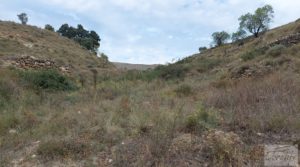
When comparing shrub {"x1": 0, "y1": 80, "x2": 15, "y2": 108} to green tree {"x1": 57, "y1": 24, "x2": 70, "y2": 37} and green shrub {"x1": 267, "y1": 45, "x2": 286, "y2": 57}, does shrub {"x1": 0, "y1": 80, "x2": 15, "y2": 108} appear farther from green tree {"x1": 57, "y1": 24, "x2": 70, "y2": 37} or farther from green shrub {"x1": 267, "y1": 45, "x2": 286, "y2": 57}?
green tree {"x1": 57, "y1": 24, "x2": 70, "y2": 37}

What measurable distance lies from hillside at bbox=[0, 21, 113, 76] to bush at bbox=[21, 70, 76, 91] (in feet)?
12.4

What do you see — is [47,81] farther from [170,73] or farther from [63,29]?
[63,29]

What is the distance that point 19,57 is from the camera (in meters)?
15.9

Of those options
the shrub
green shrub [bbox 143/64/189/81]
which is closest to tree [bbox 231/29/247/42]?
green shrub [bbox 143/64/189/81]

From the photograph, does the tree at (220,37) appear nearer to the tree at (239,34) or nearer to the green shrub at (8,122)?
the tree at (239,34)

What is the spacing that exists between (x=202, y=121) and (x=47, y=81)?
7935mm

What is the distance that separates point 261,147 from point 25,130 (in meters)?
3.91

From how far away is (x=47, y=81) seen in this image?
11.4m

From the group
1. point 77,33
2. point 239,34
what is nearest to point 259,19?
point 239,34

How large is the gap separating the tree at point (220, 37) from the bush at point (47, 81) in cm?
3949

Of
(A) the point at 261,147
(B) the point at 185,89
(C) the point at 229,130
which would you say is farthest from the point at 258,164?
(B) the point at 185,89

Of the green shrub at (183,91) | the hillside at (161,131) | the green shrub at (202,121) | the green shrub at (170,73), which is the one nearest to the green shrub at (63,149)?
the hillside at (161,131)

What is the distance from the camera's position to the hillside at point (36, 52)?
16.1 m

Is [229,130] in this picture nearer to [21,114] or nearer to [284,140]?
[284,140]
